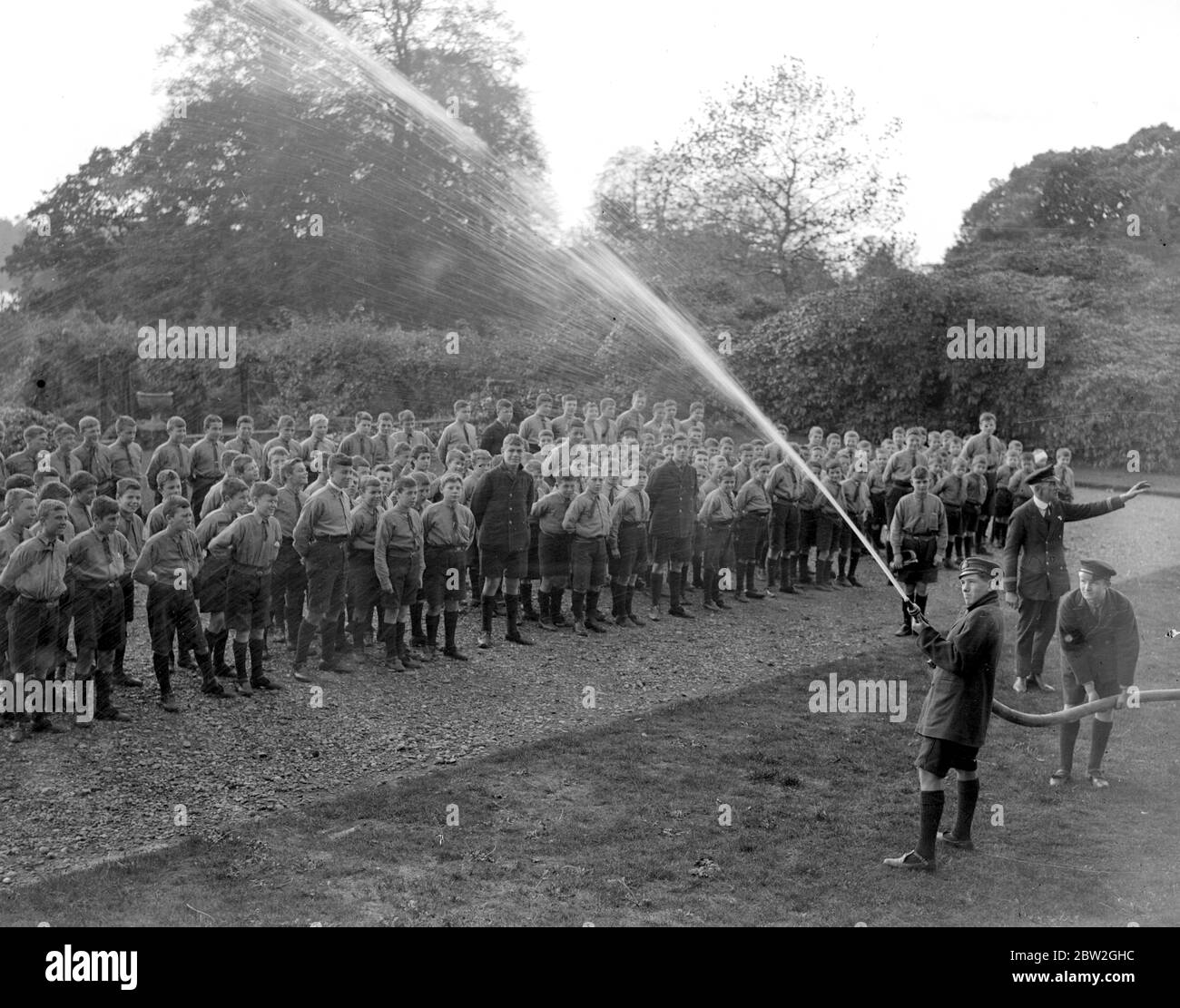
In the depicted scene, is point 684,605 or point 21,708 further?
point 684,605

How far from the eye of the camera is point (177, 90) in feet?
107

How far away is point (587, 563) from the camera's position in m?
Answer: 16.2

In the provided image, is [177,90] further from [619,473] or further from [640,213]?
[619,473]

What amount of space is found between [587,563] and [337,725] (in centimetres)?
508

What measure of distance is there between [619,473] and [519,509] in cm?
231

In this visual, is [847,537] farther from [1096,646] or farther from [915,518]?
[1096,646]

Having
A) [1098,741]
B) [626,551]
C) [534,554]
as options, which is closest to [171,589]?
[534,554]

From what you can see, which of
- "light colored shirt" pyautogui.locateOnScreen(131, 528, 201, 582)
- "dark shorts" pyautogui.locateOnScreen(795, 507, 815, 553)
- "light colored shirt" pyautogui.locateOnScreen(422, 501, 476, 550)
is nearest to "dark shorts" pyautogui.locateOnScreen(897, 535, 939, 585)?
"dark shorts" pyautogui.locateOnScreen(795, 507, 815, 553)

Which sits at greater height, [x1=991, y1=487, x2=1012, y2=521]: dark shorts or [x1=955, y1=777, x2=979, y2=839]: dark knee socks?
[x1=991, y1=487, x2=1012, y2=521]: dark shorts

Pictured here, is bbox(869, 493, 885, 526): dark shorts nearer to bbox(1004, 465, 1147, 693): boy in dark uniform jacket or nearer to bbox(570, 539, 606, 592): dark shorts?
bbox(1004, 465, 1147, 693): boy in dark uniform jacket

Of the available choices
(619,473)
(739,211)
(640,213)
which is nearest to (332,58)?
(640,213)

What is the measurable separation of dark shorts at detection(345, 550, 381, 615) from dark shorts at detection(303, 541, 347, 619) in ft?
1.32

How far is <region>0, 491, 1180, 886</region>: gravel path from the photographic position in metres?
9.48
